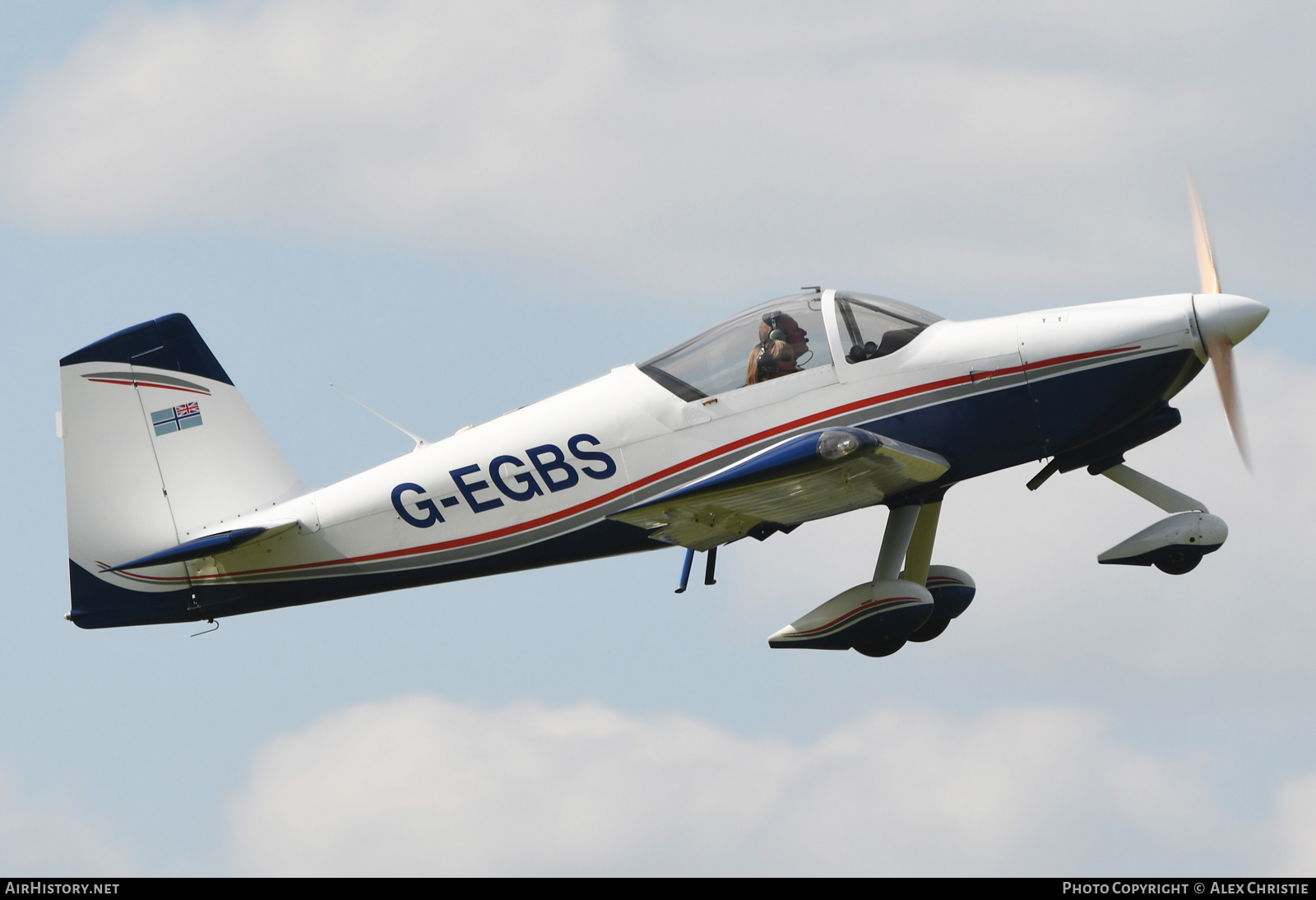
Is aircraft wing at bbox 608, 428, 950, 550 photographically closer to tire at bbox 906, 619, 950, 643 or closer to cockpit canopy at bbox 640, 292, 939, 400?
cockpit canopy at bbox 640, 292, 939, 400

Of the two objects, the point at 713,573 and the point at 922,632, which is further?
the point at 922,632

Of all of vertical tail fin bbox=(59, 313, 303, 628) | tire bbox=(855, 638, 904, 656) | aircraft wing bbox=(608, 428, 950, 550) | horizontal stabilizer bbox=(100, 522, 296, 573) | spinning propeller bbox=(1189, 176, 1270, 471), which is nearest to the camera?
aircraft wing bbox=(608, 428, 950, 550)

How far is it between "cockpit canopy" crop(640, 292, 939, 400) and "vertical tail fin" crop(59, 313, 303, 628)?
13.8ft

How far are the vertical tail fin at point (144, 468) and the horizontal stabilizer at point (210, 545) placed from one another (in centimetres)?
30

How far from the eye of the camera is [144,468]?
14805mm

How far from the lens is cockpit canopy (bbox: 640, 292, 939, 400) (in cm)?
1325

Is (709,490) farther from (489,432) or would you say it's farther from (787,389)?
(489,432)

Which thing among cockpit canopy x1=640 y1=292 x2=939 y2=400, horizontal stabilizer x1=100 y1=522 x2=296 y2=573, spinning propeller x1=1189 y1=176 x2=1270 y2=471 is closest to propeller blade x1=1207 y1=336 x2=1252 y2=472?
spinning propeller x1=1189 y1=176 x2=1270 y2=471

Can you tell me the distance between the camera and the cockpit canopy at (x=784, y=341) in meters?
13.2

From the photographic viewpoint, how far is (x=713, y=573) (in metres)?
13.8

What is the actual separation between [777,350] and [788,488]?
136 cm

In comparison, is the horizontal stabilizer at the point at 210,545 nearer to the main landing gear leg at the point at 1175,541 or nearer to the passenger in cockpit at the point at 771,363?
the passenger in cockpit at the point at 771,363
